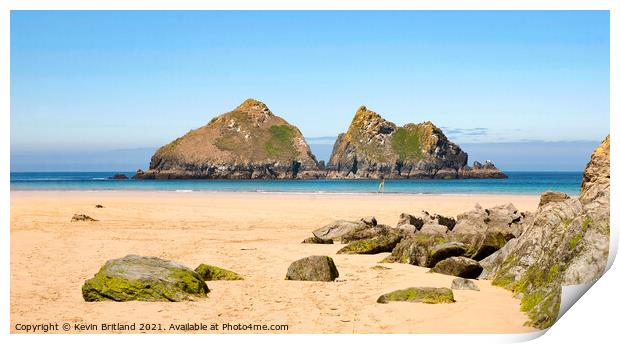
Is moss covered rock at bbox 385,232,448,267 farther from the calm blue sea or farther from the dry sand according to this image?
the calm blue sea

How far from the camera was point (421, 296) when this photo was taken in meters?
9.99

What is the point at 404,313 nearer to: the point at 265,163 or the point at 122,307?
the point at 122,307

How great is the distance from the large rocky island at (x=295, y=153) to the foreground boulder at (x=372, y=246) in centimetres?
13943

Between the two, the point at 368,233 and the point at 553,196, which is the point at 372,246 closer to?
the point at 368,233

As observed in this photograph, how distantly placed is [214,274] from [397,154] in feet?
502

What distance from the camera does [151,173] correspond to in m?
158

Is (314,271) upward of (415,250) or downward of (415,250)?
downward

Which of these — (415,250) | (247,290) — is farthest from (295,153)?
(247,290)

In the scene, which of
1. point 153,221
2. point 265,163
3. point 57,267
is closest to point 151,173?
point 265,163

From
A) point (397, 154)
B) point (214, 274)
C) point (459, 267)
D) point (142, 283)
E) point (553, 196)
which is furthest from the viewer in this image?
point (397, 154)

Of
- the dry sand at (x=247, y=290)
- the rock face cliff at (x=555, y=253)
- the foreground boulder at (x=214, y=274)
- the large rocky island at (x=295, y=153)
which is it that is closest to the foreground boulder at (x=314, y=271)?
the dry sand at (x=247, y=290)

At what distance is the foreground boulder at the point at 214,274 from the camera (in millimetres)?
11992

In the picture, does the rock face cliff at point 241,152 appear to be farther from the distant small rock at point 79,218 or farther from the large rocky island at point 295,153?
the distant small rock at point 79,218

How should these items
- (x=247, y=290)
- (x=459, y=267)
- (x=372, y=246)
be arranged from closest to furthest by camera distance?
(x=247, y=290), (x=459, y=267), (x=372, y=246)
